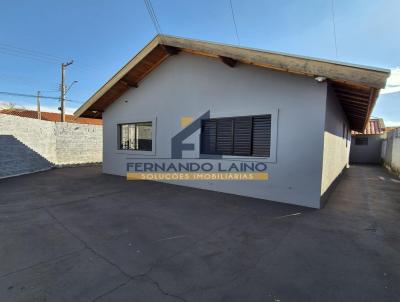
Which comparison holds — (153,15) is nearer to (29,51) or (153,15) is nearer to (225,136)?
(225,136)

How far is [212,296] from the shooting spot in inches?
82.7

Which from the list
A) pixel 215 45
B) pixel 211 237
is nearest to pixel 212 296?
pixel 211 237

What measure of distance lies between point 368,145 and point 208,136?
17918mm

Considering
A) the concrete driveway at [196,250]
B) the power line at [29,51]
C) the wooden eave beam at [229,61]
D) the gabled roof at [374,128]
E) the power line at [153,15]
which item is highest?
the power line at [29,51]

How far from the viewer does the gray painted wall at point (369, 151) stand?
17.6 metres

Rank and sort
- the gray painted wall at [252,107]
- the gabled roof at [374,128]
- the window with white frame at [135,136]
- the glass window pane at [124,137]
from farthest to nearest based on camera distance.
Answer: the gabled roof at [374,128] < the glass window pane at [124,137] < the window with white frame at [135,136] < the gray painted wall at [252,107]

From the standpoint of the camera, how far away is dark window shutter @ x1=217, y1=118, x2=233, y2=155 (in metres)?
6.54

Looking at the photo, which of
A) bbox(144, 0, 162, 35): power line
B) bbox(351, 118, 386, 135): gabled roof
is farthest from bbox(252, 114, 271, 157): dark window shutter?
bbox(351, 118, 386, 135): gabled roof

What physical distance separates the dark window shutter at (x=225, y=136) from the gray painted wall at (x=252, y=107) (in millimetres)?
290

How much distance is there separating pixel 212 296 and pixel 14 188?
8101mm

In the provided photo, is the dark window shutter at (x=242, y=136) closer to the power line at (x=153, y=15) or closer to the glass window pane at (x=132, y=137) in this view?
the power line at (x=153, y=15)

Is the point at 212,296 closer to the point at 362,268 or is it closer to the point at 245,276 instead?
the point at 245,276

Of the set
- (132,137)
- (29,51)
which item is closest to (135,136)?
(132,137)

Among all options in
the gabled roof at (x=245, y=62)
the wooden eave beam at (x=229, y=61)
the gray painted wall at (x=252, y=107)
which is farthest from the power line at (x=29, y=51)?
the wooden eave beam at (x=229, y=61)
